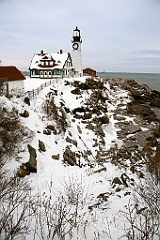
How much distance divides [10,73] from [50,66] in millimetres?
Answer: 20136

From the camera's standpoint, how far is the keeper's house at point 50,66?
4541 cm

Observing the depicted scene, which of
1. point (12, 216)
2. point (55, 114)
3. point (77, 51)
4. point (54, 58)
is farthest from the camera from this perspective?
point (77, 51)

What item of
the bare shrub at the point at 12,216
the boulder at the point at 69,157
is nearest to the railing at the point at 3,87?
the boulder at the point at 69,157

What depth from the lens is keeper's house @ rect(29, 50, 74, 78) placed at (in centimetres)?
4541

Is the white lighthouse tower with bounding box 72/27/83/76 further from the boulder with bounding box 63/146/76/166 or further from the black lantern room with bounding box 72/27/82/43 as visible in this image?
the boulder with bounding box 63/146/76/166

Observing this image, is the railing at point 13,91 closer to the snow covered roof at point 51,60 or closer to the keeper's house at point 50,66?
the keeper's house at point 50,66

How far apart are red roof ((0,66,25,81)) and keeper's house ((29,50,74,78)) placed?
1855 centimetres

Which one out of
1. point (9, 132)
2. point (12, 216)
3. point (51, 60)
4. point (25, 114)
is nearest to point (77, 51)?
point (51, 60)

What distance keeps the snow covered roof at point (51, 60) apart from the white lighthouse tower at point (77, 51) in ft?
15.5

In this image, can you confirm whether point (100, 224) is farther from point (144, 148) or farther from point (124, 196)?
point (144, 148)

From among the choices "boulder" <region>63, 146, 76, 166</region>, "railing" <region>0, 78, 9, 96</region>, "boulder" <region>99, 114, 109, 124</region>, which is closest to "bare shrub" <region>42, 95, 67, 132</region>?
"boulder" <region>63, 146, 76, 166</region>

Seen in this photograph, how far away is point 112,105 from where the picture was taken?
3734 cm

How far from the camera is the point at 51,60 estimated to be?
45750mm

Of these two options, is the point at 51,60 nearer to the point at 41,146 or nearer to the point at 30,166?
the point at 41,146
